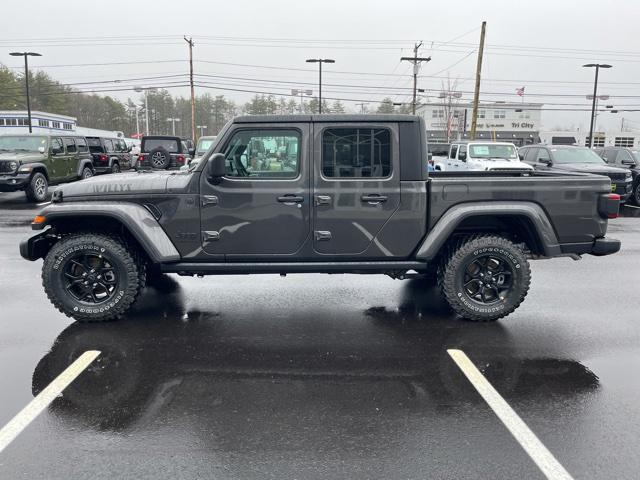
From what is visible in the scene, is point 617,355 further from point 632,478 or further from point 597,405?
point 632,478

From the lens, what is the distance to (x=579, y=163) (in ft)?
48.9

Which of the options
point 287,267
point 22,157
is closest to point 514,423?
point 287,267

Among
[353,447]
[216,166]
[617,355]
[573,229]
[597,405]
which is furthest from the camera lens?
[573,229]

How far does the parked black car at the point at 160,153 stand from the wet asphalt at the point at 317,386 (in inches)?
534

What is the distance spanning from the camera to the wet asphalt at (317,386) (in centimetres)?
290

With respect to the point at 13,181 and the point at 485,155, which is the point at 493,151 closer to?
the point at 485,155

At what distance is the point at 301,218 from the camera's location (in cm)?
496

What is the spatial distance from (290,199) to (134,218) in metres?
1.42

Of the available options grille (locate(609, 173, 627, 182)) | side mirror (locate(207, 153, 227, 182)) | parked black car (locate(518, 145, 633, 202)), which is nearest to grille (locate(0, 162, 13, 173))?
side mirror (locate(207, 153, 227, 182))

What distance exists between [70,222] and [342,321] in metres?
2.80

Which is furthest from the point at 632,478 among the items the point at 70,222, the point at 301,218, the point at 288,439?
the point at 70,222

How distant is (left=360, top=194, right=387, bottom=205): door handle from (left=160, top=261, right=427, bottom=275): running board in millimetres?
585

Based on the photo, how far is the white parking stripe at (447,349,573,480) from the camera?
2.81 m

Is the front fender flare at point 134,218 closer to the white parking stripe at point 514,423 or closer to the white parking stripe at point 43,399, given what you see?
the white parking stripe at point 43,399
